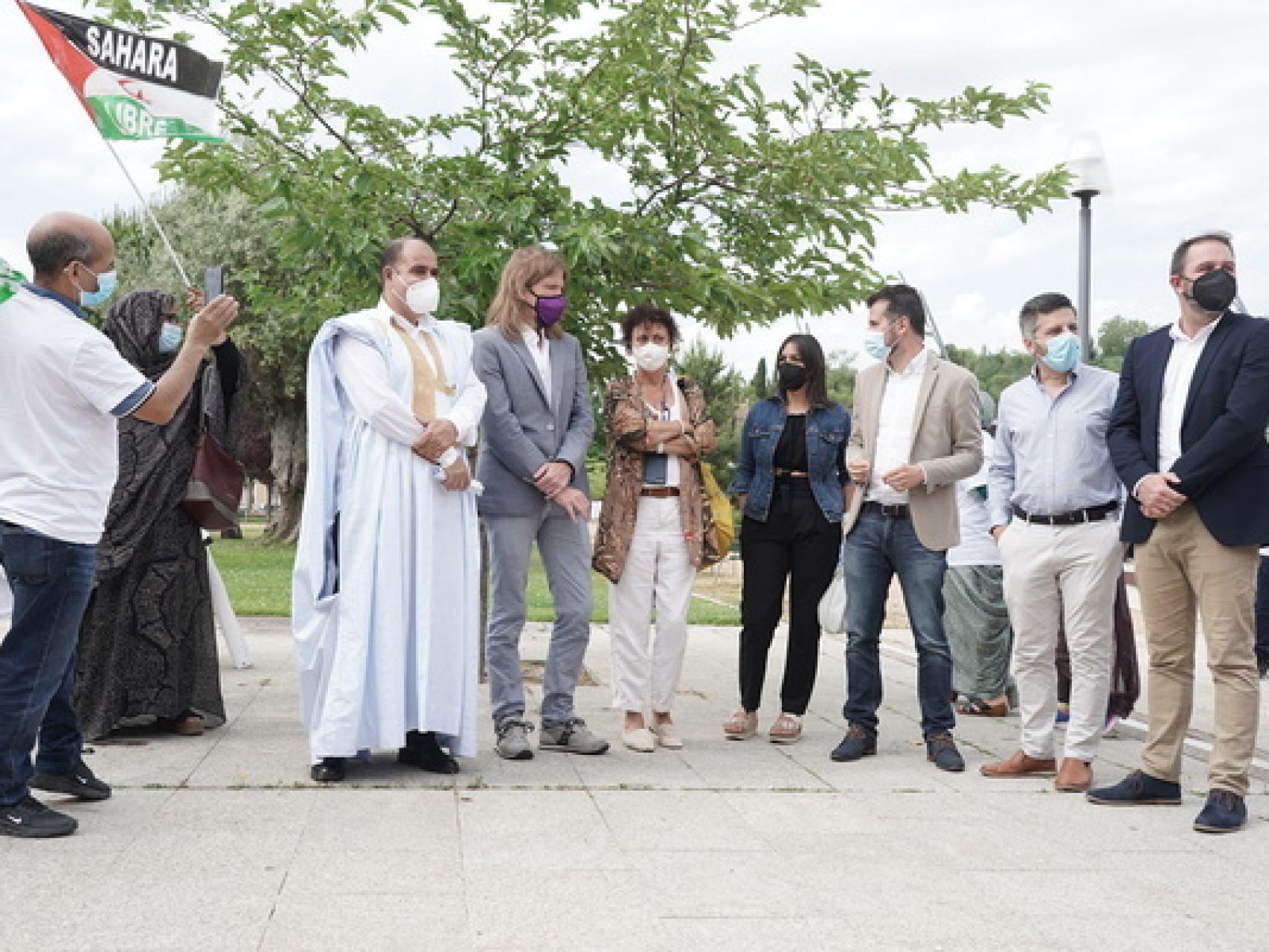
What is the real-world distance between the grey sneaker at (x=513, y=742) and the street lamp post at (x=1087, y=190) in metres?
8.75

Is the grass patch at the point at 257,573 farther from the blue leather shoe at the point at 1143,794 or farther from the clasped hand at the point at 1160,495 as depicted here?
the clasped hand at the point at 1160,495

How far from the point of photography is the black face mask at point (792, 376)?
283 inches

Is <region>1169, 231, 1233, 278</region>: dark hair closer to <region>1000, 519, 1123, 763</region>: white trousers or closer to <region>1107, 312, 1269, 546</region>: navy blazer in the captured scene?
<region>1107, 312, 1269, 546</region>: navy blazer

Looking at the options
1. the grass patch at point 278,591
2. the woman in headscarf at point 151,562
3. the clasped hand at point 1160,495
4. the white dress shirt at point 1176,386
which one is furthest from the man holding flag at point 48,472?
the white dress shirt at point 1176,386

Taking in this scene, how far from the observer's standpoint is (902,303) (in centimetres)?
704

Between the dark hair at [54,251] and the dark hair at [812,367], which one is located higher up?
the dark hair at [54,251]

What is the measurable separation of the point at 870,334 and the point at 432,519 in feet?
7.68

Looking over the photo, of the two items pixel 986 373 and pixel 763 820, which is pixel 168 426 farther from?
pixel 986 373

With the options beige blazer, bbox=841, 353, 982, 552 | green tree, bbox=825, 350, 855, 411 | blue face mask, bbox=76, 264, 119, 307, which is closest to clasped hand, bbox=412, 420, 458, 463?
blue face mask, bbox=76, 264, 119, 307

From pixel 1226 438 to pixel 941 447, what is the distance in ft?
5.16

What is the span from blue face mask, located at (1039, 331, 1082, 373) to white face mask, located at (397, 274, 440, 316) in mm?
2700

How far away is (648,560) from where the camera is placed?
22.8 ft

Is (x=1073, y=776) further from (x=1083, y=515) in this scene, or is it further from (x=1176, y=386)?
(x=1176, y=386)

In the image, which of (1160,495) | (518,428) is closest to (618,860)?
(518,428)
